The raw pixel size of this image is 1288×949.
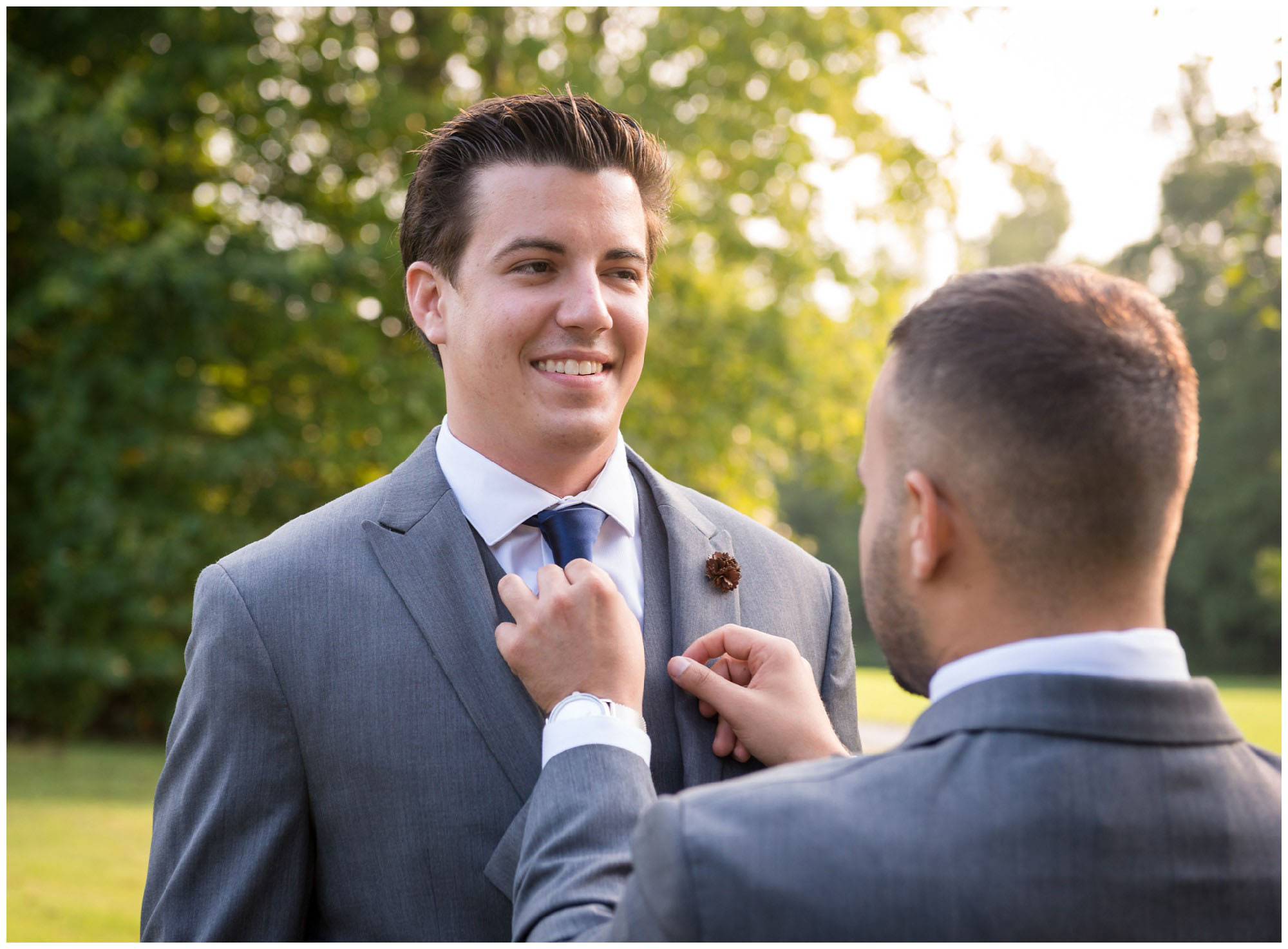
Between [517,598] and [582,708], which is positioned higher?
[517,598]

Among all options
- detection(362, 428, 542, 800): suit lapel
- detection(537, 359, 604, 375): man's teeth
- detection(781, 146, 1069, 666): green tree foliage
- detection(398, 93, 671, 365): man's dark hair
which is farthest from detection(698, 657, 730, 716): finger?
detection(781, 146, 1069, 666): green tree foliage

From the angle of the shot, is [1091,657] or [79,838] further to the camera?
[79,838]

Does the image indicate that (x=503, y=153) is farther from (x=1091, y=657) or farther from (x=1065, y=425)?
(x=1091, y=657)

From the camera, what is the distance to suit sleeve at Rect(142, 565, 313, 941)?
7.30ft

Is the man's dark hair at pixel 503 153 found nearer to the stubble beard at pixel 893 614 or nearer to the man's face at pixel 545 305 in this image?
the man's face at pixel 545 305

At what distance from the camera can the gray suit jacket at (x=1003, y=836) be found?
58.6 inches

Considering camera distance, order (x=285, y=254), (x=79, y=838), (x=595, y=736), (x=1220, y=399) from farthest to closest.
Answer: (x=1220, y=399) → (x=285, y=254) → (x=79, y=838) → (x=595, y=736)

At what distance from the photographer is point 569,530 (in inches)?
103

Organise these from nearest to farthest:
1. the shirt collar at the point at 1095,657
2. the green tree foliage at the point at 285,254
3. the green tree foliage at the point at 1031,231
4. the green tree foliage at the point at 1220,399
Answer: the shirt collar at the point at 1095,657
the green tree foliage at the point at 285,254
the green tree foliage at the point at 1220,399
the green tree foliage at the point at 1031,231

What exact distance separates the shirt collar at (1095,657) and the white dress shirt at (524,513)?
1.11 m

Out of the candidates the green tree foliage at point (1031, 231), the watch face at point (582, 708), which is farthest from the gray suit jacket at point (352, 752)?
the green tree foliage at point (1031, 231)

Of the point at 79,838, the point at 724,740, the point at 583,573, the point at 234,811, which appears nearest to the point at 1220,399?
the point at 79,838

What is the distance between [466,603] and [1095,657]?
1304 mm

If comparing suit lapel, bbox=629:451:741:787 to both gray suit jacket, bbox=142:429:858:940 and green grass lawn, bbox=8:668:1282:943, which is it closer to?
gray suit jacket, bbox=142:429:858:940
